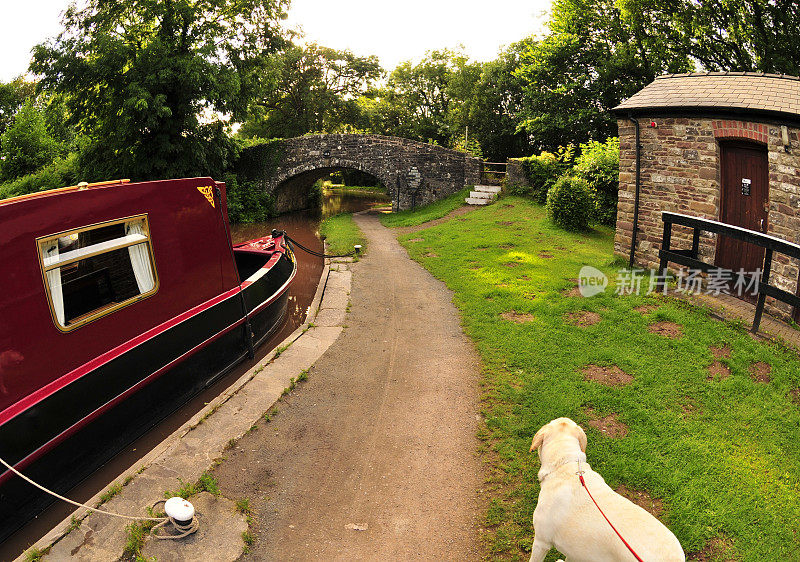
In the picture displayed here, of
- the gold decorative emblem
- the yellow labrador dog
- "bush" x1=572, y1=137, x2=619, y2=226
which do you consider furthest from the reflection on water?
"bush" x1=572, y1=137, x2=619, y2=226

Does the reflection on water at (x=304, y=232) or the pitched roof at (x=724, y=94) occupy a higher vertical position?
the pitched roof at (x=724, y=94)

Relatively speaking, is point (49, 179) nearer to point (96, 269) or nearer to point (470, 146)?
point (96, 269)

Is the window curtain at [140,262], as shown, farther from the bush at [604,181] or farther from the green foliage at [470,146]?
the green foliage at [470,146]

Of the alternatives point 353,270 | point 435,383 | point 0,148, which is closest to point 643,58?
point 353,270

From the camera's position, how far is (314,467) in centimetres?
478

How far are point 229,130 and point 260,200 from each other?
3.09 meters

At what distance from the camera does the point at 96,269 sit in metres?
5.15

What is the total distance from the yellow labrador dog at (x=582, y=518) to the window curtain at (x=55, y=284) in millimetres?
4554

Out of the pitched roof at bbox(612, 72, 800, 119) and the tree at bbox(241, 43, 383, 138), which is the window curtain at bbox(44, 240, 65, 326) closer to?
the pitched roof at bbox(612, 72, 800, 119)

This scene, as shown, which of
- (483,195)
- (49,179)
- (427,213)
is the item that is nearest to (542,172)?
(483,195)

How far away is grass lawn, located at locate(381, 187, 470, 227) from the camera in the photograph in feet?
61.1

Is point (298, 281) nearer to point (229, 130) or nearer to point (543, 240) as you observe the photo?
point (543, 240)

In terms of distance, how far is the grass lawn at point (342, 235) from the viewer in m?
14.4

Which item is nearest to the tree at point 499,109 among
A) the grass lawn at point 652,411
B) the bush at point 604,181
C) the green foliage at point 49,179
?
the bush at point 604,181
